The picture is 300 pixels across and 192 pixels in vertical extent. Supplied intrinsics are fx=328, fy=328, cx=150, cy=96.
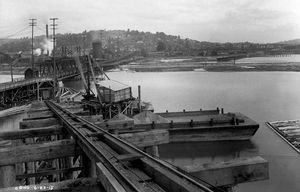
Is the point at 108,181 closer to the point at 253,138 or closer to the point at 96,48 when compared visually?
the point at 253,138

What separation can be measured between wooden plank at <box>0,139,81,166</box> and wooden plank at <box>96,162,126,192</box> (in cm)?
297

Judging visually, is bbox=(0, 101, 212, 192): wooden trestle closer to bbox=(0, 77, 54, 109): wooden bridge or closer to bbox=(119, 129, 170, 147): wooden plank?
bbox=(119, 129, 170, 147): wooden plank

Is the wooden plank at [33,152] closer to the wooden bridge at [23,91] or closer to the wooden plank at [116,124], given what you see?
the wooden plank at [116,124]

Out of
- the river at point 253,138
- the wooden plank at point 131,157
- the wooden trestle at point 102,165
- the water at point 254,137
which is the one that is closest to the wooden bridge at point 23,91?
the river at point 253,138

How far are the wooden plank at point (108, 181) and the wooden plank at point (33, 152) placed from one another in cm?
297

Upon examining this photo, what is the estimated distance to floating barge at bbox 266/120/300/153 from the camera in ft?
119

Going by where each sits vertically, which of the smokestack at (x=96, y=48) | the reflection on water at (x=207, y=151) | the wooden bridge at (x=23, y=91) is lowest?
the reflection on water at (x=207, y=151)

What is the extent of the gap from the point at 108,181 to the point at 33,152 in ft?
12.5

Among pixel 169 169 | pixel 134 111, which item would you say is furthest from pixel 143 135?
pixel 134 111

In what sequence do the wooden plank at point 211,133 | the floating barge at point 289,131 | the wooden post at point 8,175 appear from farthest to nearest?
the wooden plank at point 211,133
the floating barge at point 289,131
the wooden post at point 8,175

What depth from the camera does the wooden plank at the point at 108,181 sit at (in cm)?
489

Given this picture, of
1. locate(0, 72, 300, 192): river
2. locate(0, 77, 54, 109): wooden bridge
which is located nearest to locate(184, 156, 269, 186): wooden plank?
locate(0, 72, 300, 192): river

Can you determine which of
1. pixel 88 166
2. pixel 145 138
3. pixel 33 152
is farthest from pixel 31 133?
pixel 145 138

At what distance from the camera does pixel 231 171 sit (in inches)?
206
